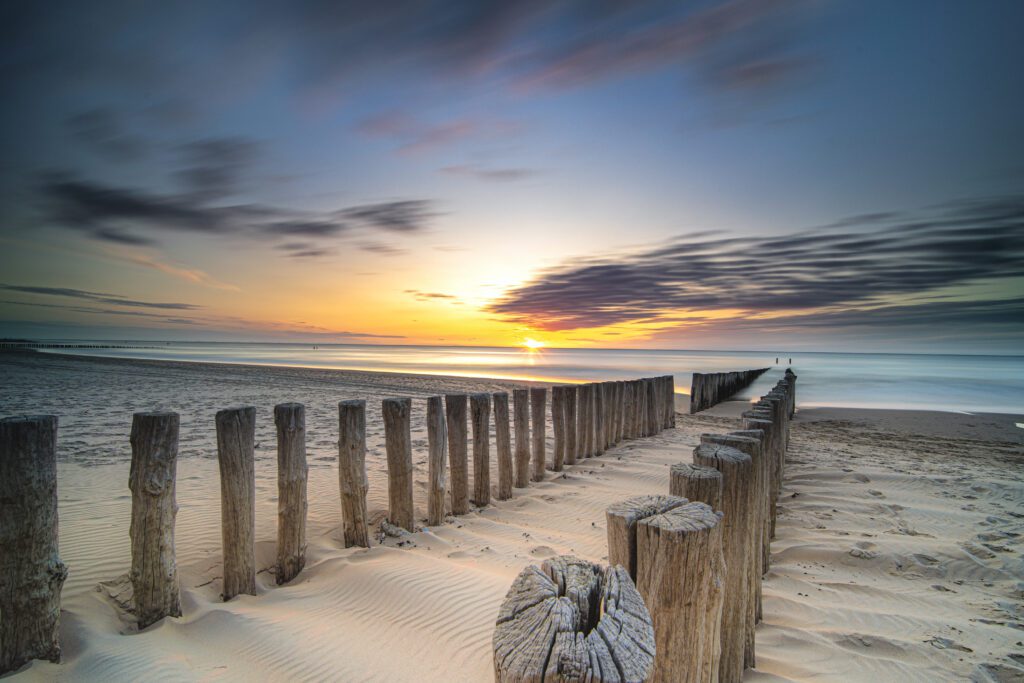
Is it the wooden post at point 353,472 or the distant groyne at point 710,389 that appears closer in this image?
the wooden post at point 353,472

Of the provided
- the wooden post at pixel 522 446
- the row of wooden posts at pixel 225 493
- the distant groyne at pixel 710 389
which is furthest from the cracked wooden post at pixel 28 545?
the distant groyne at pixel 710 389

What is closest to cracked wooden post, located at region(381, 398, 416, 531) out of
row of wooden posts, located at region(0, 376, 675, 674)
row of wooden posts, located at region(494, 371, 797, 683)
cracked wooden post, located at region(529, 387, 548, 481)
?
row of wooden posts, located at region(0, 376, 675, 674)

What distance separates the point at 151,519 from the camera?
331 centimetres

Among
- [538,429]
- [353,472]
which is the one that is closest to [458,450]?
[353,472]

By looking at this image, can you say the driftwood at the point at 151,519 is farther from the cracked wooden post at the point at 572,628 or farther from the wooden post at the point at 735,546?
the wooden post at the point at 735,546

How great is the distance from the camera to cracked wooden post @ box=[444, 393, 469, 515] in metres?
5.25

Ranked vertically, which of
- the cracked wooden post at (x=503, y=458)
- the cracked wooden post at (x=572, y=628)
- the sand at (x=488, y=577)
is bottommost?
the sand at (x=488, y=577)

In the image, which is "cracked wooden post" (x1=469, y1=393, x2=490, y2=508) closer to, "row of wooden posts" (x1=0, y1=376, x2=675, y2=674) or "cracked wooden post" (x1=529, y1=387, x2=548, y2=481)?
"row of wooden posts" (x1=0, y1=376, x2=675, y2=674)

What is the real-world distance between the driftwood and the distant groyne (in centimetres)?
1382

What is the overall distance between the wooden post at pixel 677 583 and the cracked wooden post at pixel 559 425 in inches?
202

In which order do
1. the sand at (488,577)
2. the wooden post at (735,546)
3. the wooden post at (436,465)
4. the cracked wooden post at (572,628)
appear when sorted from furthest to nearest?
the wooden post at (436,465)
the sand at (488,577)
the wooden post at (735,546)
the cracked wooden post at (572,628)

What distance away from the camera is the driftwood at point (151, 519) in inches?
129

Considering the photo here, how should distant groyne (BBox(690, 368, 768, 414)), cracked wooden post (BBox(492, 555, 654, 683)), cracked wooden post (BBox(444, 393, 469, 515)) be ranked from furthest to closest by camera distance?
distant groyne (BBox(690, 368, 768, 414))
cracked wooden post (BBox(444, 393, 469, 515))
cracked wooden post (BBox(492, 555, 654, 683))

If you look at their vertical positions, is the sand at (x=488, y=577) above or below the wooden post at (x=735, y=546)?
below
